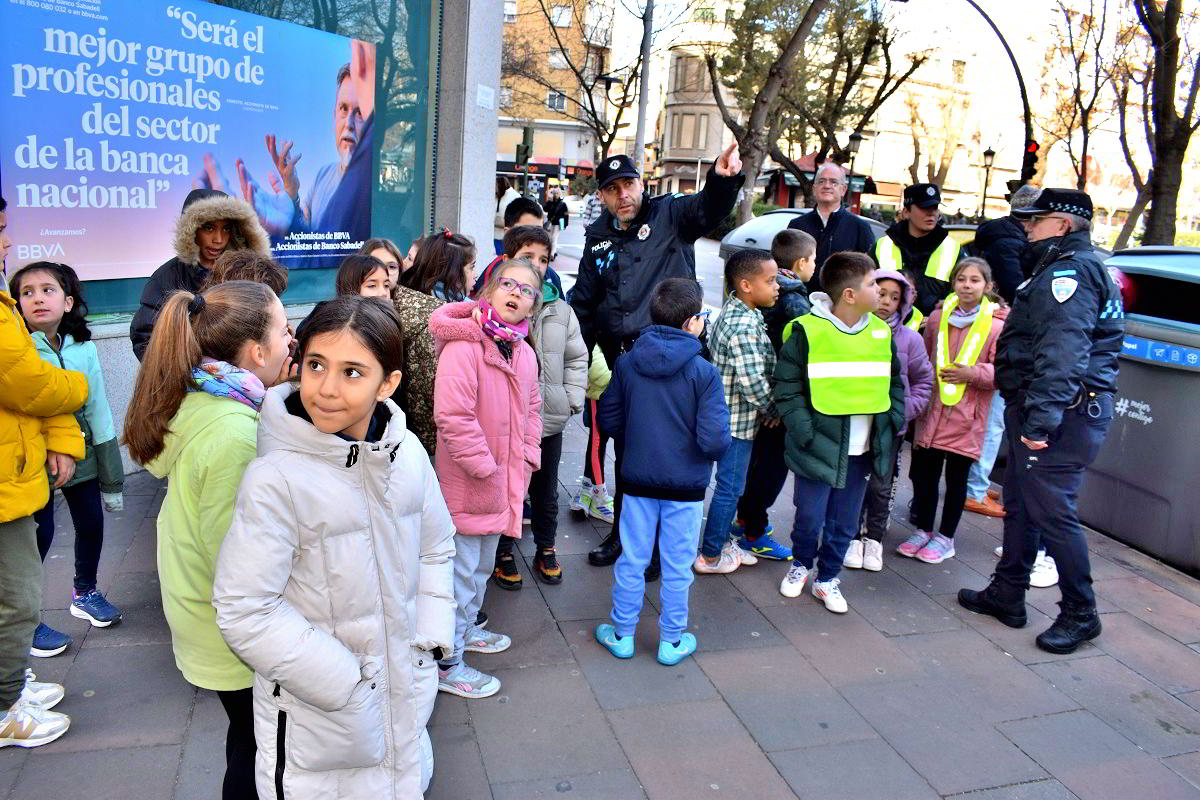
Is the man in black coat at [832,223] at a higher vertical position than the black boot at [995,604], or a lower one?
higher

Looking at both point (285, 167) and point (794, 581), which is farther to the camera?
point (285, 167)

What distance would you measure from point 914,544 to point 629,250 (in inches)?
92.7

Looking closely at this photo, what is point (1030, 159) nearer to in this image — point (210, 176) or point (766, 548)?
point (766, 548)

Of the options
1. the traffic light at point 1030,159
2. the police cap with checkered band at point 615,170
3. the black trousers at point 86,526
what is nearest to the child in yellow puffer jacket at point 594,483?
the police cap with checkered band at point 615,170

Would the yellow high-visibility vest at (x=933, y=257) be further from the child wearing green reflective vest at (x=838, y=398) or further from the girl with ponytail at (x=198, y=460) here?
the girl with ponytail at (x=198, y=460)

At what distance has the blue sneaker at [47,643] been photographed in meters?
3.40

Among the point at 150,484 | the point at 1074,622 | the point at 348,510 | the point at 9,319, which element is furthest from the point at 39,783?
the point at 1074,622

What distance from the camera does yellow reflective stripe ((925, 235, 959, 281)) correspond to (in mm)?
5633

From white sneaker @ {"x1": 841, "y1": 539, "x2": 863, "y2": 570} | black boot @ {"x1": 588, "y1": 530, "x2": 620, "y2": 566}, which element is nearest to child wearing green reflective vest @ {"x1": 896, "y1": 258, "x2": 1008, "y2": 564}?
white sneaker @ {"x1": 841, "y1": 539, "x2": 863, "y2": 570}

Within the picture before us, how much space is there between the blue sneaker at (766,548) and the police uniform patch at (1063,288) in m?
Answer: 1.94

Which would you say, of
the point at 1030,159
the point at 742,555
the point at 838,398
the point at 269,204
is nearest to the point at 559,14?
the point at 1030,159

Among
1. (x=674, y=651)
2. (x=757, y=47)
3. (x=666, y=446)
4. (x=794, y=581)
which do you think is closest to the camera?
(x=666, y=446)

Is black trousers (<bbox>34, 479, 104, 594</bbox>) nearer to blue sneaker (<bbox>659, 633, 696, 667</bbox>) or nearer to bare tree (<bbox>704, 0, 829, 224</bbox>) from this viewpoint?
blue sneaker (<bbox>659, 633, 696, 667</bbox>)

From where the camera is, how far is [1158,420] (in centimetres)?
502
